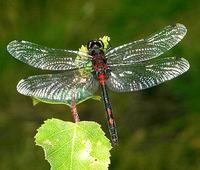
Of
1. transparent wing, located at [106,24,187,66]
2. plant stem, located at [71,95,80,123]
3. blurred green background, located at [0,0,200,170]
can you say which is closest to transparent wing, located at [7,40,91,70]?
transparent wing, located at [106,24,187,66]

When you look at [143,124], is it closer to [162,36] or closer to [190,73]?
[190,73]

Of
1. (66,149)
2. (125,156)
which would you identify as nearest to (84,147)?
(66,149)

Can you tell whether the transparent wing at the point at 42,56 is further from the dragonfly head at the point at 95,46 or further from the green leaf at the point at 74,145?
the green leaf at the point at 74,145

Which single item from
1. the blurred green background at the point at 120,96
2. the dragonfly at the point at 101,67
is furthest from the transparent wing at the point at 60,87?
the blurred green background at the point at 120,96

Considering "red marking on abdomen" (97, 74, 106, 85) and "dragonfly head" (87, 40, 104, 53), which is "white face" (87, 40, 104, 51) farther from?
"red marking on abdomen" (97, 74, 106, 85)

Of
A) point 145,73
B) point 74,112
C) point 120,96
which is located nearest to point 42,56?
point 145,73

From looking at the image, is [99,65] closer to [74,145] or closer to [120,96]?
[74,145]
